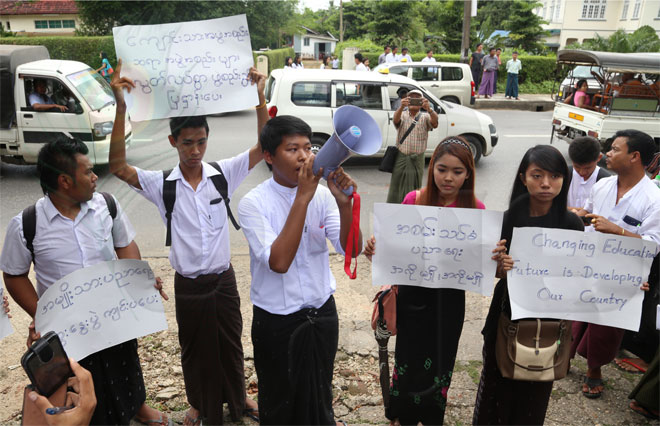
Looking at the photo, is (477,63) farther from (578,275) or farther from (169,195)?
(169,195)

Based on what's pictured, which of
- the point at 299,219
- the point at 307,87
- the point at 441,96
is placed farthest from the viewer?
the point at 441,96

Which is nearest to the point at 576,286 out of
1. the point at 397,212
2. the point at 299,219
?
the point at 397,212

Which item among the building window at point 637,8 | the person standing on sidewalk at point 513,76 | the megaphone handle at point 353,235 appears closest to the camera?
the megaphone handle at point 353,235

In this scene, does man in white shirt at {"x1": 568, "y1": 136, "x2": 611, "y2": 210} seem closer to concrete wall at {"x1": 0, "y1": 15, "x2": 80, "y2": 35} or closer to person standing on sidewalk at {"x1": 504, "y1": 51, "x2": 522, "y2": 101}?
concrete wall at {"x1": 0, "y1": 15, "x2": 80, "y2": 35}

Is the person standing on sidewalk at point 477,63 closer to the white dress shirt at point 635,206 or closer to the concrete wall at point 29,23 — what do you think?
the white dress shirt at point 635,206

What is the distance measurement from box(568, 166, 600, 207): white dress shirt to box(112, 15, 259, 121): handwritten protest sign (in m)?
Result: 2.57

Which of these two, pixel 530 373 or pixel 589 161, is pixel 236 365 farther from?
pixel 589 161

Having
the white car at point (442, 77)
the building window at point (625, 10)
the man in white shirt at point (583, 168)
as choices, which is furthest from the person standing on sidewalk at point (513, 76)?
the building window at point (625, 10)

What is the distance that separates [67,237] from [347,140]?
1.33 meters

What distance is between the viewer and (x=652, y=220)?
8.55 ft

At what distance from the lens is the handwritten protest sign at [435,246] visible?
2.17m

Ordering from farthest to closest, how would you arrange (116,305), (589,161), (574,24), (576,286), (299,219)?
1. (574,24)
2. (589,161)
3. (576,286)
4. (116,305)
5. (299,219)

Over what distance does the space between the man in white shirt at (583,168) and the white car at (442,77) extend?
10.2m

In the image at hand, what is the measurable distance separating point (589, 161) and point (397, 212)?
195 cm
